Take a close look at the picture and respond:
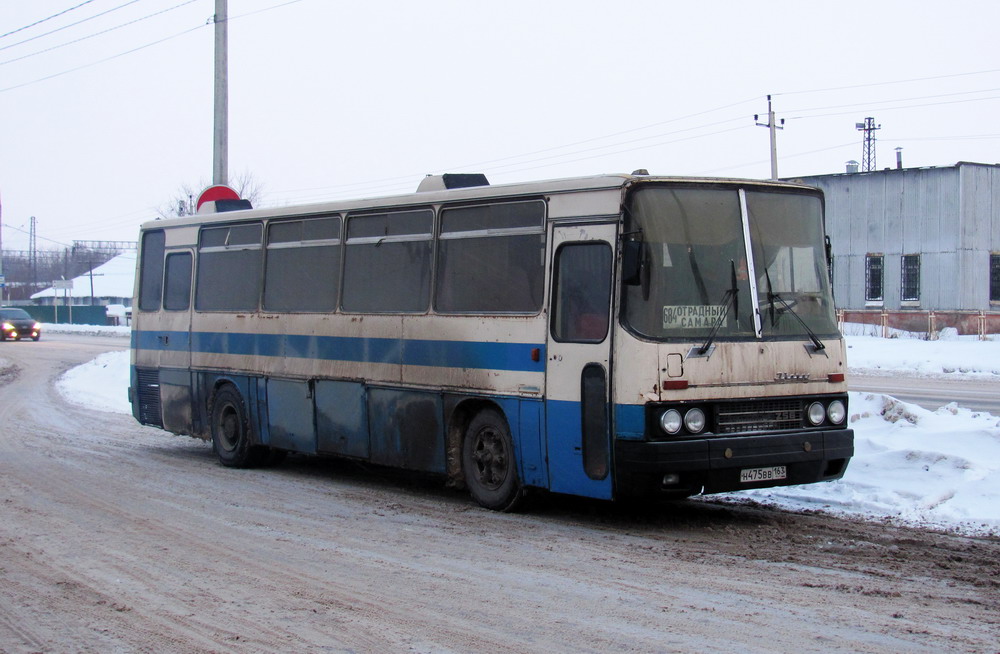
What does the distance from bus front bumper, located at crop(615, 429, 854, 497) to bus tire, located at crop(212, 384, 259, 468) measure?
243 inches

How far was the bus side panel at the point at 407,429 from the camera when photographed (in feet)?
35.2

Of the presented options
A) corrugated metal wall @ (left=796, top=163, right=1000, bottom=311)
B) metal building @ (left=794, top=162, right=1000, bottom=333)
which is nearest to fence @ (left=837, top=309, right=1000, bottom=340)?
metal building @ (left=794, top=162, right=1000, bottom=333)

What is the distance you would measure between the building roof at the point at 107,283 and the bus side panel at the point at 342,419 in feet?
395

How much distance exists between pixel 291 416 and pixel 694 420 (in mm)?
5530

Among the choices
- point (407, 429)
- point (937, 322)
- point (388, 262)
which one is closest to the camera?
point (407, 429)

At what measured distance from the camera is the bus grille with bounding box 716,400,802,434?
8938 mm

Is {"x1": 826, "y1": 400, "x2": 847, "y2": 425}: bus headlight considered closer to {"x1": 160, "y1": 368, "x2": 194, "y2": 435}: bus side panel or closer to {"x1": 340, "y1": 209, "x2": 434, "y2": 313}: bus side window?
{"x1": 340, "y1": 209, "x2": 434, "y2": 313}: bus side window

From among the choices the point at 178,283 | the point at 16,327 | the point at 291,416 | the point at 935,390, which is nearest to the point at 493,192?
the point at 291,416

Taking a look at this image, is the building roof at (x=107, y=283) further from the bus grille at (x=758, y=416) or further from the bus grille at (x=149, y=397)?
the bus grille at (x=758, y=416)

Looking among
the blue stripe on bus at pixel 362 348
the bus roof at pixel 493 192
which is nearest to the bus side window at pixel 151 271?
the blue stripe on bus at pixel 362 348

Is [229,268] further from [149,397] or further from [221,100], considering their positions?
[221,100]

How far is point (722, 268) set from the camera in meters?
9.12

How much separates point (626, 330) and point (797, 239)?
1881 millimetres

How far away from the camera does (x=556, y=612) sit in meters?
6.54
